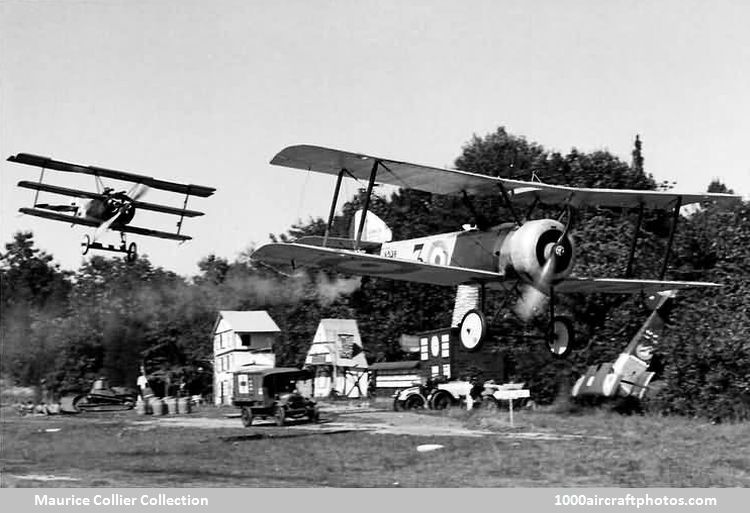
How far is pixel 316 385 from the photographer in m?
28.7

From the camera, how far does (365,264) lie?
39.9 ft

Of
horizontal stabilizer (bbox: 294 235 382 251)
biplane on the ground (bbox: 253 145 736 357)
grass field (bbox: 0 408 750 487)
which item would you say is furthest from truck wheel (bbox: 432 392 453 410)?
biplane on the ground (bbox: 253 145 736 357)

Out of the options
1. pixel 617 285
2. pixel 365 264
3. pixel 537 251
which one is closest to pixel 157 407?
pixel 365 264

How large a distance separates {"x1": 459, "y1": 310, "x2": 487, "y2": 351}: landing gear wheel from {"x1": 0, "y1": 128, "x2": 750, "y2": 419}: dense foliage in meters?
1.47

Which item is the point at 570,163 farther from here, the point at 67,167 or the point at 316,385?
the point at 67,167

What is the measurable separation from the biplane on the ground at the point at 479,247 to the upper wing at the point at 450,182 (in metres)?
0.01

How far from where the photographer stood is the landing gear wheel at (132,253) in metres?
12.8

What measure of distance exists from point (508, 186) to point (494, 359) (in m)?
8.46

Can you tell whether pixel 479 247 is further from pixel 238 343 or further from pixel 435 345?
pixel 238 343

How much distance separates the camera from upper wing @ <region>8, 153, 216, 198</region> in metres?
12.6

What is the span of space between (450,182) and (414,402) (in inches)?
320

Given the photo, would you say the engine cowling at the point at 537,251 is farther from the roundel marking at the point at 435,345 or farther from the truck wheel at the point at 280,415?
the roundel marking at the point at 435,345

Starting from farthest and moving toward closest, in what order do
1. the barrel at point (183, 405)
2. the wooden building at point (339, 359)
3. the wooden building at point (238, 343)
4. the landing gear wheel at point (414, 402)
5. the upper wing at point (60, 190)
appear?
1. the wooden building at point (339, 359)
2. the wooden building at point (238, 343)
3. the barrel at point (183, 405)
4. the landing gear wheel at point (414, 402)
5. the upper wing at point (60, 190)

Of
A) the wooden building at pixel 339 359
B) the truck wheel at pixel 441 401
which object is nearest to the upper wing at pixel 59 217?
the truck wheel at pixel 441 401
